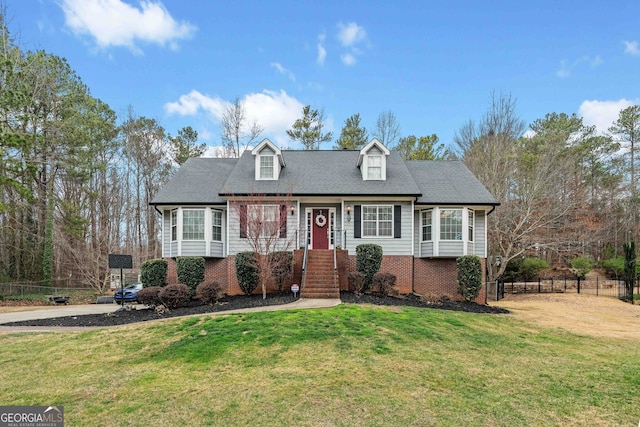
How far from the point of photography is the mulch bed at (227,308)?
1161cm

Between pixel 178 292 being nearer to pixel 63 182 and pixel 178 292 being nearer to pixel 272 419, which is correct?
pixel 272 419

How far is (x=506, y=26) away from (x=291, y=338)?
54.0ft

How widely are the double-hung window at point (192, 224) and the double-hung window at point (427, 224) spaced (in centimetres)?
999

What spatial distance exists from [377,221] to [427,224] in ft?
7.68

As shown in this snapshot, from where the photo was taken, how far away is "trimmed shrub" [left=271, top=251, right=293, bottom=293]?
15.2 m

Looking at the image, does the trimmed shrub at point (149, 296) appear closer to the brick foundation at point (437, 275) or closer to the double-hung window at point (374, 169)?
the double-hung window at point (374, 169)

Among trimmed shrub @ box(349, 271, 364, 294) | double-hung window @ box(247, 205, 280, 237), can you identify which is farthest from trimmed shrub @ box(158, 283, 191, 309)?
trimmed shrub @ box(349, 271, 364, 294)

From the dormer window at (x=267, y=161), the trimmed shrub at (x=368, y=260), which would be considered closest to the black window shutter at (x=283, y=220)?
the dormer window at (x=267, y=161)

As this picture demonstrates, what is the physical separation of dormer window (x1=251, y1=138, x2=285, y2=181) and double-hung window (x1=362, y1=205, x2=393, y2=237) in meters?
4.64

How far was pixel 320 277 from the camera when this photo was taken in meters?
15.3

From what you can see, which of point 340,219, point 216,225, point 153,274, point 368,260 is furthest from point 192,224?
point 368,260

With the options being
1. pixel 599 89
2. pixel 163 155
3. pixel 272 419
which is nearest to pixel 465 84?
pixel 599 89

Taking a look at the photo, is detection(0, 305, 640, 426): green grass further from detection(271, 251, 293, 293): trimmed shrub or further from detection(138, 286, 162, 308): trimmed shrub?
detection(271, 251, 293, 293): trimmed shrub

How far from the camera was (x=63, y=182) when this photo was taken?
2923 centimetres
